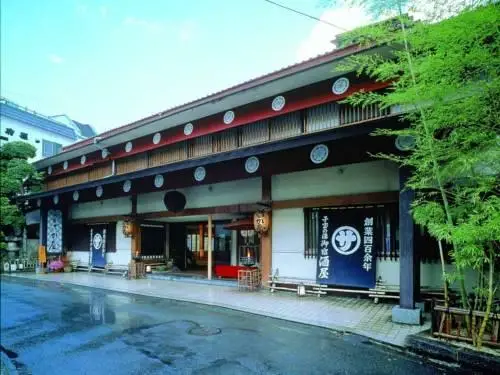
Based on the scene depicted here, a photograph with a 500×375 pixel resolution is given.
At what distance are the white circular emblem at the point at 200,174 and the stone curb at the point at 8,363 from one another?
26.9ft

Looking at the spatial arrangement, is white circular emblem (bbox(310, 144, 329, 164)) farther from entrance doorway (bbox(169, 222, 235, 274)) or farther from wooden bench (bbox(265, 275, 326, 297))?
entrance doorway (bbox(169, 222, 235, 274))

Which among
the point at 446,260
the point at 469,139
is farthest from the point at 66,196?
the point at 469,139

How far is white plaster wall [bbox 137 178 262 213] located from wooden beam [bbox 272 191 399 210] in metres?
1.30

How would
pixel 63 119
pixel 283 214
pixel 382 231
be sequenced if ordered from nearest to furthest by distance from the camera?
pixel 382 231 < pixel 283 214 < pixel 63 119

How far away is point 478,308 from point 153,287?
36.1 feet

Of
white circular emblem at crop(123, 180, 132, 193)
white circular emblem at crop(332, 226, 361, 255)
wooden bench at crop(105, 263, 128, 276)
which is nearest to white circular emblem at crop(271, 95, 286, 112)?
white circular emblem at crop(332, 226, 361, 255)

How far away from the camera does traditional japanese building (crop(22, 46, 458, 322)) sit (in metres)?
9.92

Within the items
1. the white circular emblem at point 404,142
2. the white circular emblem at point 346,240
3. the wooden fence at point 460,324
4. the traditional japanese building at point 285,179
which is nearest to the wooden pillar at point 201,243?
the traditional japanese building at point 285,179

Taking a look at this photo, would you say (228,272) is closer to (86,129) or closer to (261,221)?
(261,221)

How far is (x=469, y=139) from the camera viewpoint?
5.71m

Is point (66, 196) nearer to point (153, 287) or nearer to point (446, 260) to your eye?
point (153, 287)

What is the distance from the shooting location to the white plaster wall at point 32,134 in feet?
107

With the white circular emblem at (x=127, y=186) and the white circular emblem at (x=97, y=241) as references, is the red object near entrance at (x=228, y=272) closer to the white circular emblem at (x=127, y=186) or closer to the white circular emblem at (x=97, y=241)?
the white circular emblem at (x=127, y=186)

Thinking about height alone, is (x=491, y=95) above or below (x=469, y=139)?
above
